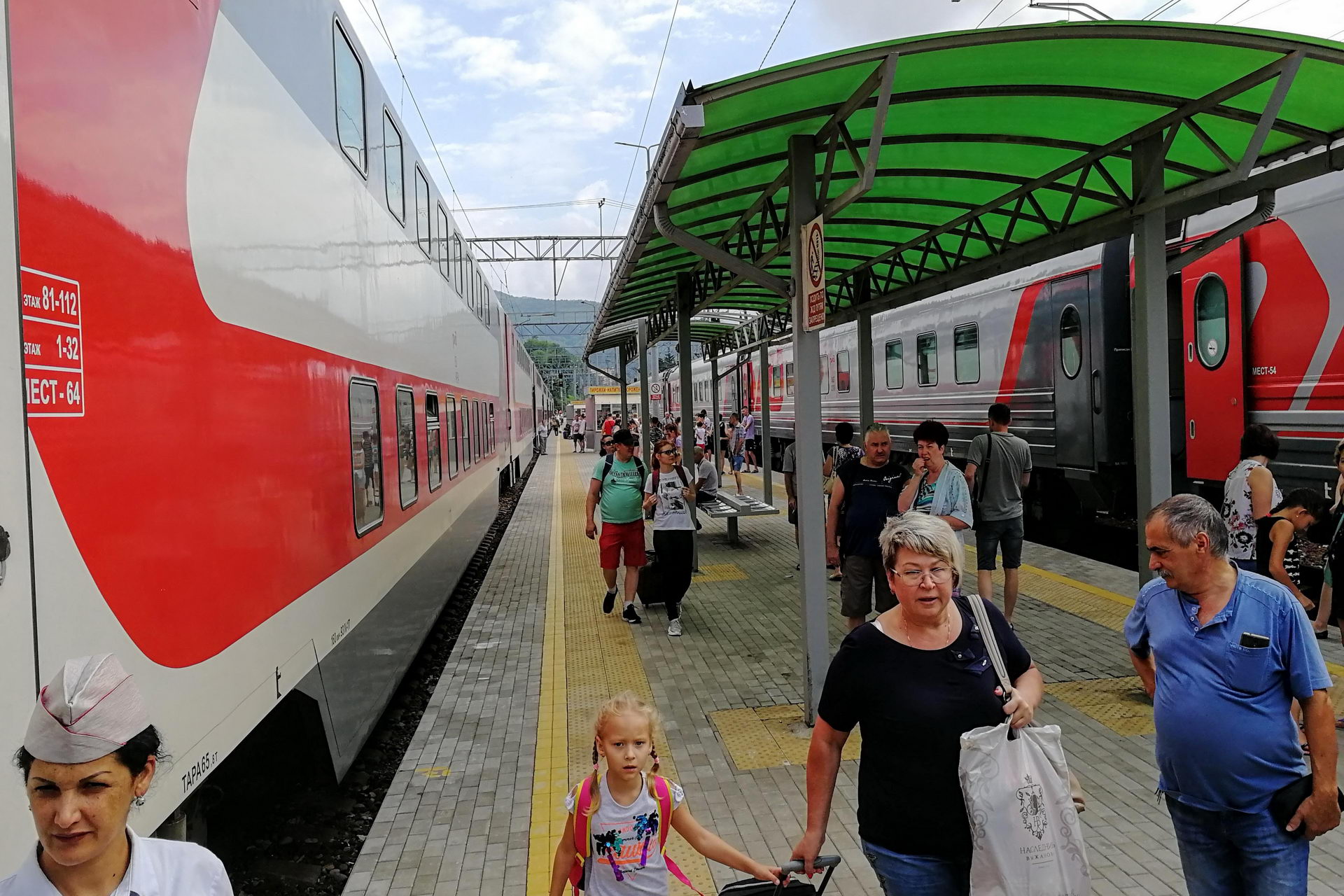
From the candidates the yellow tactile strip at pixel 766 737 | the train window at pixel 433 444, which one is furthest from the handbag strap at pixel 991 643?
A: the train window at pixel 433 444

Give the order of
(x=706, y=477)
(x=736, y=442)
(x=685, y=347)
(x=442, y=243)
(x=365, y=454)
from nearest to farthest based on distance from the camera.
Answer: (x=365, y=454)
(x=442, y=243)
(x=706, y=477)
(x=685, y=347)
(x=736, y=442)

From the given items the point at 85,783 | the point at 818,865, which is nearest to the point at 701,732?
the point at 818,865

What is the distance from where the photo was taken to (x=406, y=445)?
255 inches

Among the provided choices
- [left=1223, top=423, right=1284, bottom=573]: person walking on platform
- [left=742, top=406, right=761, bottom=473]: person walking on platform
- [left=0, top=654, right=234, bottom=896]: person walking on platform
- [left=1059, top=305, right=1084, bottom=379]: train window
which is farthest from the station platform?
[left=742, top=406, right=761, bottom=473]: person walking on platform

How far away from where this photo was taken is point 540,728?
18.7 ft

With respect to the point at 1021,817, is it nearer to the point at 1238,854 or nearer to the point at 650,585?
the point at 1238,854

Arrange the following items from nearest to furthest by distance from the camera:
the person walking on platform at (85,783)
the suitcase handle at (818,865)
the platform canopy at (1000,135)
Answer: the person walking on platform at (85,783)
the suitcase handle at (818,865)
the platform canopy at (1000,135)

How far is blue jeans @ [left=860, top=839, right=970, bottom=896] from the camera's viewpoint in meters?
2.38

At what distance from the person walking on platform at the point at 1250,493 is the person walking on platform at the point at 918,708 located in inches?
145

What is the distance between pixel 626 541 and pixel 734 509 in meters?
3.46

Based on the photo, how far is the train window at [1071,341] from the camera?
34.7 ft

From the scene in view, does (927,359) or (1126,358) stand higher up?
(927,359)

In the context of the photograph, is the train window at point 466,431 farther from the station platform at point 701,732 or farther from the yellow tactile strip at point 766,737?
the yellow tactile strip at point 766,737

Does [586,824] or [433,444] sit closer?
[586,824]
